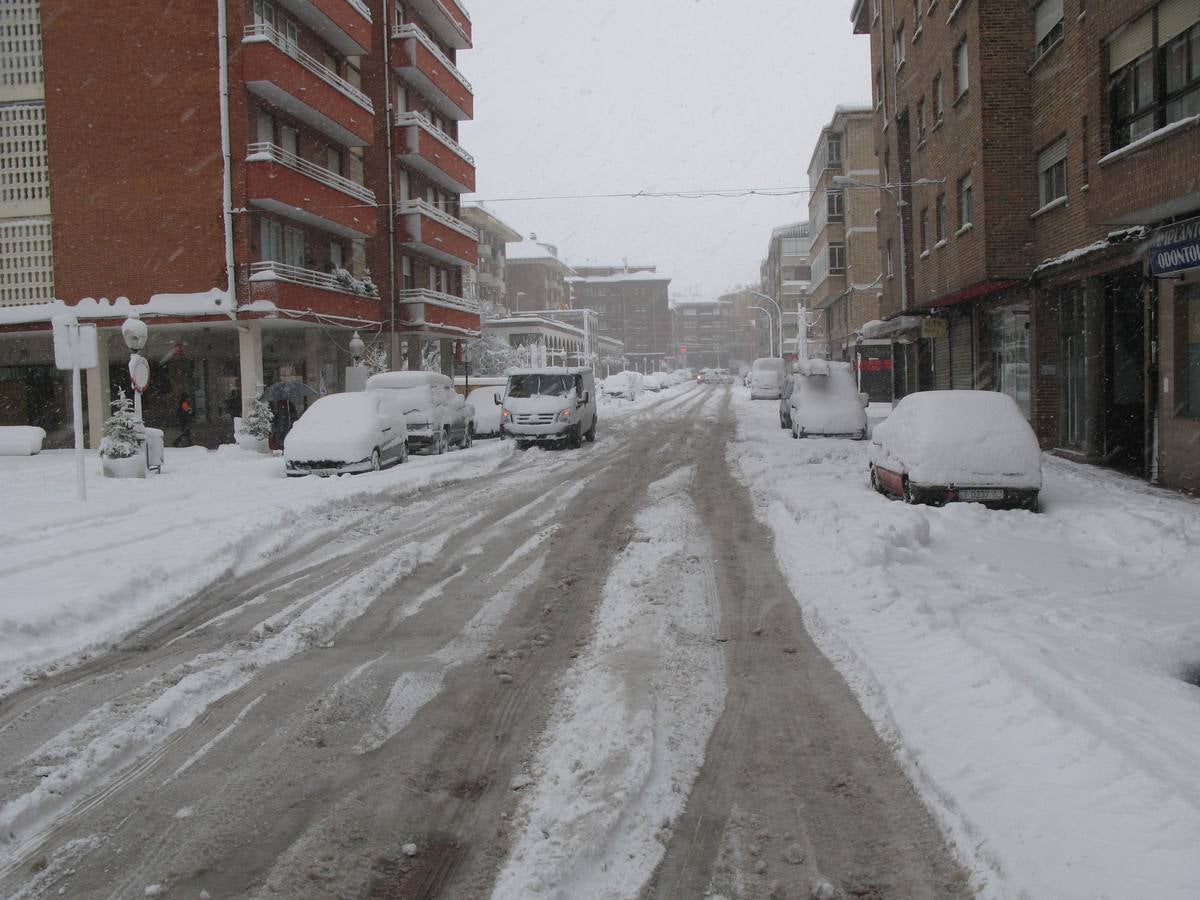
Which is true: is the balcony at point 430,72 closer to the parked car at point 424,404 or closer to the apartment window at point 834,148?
the parked car at point 424,404

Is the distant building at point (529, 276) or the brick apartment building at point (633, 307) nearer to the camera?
the distant building at point (529, 276)

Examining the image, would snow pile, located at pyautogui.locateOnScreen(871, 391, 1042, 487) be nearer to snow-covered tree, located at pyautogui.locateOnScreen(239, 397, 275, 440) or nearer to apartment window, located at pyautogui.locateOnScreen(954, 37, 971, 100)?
apartment window, located at pyautogui.locateOnScreen(954, 37, 971, 100)

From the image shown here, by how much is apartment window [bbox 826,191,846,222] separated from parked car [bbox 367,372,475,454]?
35.3 metres

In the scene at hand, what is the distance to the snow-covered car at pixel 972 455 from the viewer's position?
11.4m

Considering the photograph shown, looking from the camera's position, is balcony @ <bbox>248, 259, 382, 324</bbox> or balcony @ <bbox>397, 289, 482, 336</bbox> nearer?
balcony @ <bbox>248, 259, 382, 324</bbox>

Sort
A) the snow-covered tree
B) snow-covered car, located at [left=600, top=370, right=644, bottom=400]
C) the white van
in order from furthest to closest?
snow-covered car, located at [left=600, top=370, right=644, bottom=400] < the white van < the snow-covered tree

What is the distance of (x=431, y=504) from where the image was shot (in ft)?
43.5


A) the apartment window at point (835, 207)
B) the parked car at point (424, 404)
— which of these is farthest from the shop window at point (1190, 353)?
the apartment window at point (835, 207)

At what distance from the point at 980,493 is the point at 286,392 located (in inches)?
695

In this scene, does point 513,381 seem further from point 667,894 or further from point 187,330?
point 667,894

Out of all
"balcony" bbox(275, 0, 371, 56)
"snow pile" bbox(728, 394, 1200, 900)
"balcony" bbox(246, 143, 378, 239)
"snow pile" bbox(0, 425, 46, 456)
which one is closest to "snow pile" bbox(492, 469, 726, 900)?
"snow pile" bbox(728, 394, 1200, 900)

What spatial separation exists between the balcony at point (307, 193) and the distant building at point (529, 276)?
6669 cm

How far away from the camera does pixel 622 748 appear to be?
428 cm

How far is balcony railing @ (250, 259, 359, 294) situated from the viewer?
79.6 feet
